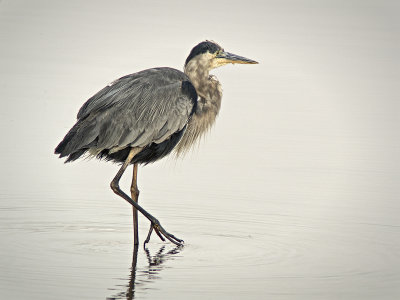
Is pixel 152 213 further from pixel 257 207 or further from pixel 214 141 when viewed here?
pixel 214 141

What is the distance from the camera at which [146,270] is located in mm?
7652

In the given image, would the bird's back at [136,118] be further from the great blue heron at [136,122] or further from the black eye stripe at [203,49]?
the black eye stripe at [203,49]

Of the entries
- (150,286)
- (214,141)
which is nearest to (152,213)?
(150,286)

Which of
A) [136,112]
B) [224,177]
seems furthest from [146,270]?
[224,177]

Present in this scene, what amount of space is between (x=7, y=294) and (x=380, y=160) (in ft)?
21.5

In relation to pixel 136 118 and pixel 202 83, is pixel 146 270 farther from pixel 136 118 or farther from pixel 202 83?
pixel 202 83

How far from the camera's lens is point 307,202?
400 inches

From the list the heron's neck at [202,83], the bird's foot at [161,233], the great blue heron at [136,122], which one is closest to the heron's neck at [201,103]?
the heron's neck at [202,83]

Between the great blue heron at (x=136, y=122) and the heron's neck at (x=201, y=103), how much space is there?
20 centimetres

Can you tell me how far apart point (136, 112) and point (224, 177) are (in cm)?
225

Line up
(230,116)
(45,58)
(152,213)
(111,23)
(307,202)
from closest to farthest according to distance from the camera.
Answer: (152,213)
(307,202)
(230,116)
(45,58)
(111,23)

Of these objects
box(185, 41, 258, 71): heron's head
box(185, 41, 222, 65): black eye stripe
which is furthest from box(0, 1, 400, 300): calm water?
box(185, 41, 222, 65): black eye stripe

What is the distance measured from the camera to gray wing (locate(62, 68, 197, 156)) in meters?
8.73

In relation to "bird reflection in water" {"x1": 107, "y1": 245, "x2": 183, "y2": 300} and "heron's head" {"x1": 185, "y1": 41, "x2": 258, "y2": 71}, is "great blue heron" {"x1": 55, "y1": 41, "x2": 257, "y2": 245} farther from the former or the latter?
"heron's head" {"x1": 185, "y1": 41, "x2": 258, "y2": 71}
